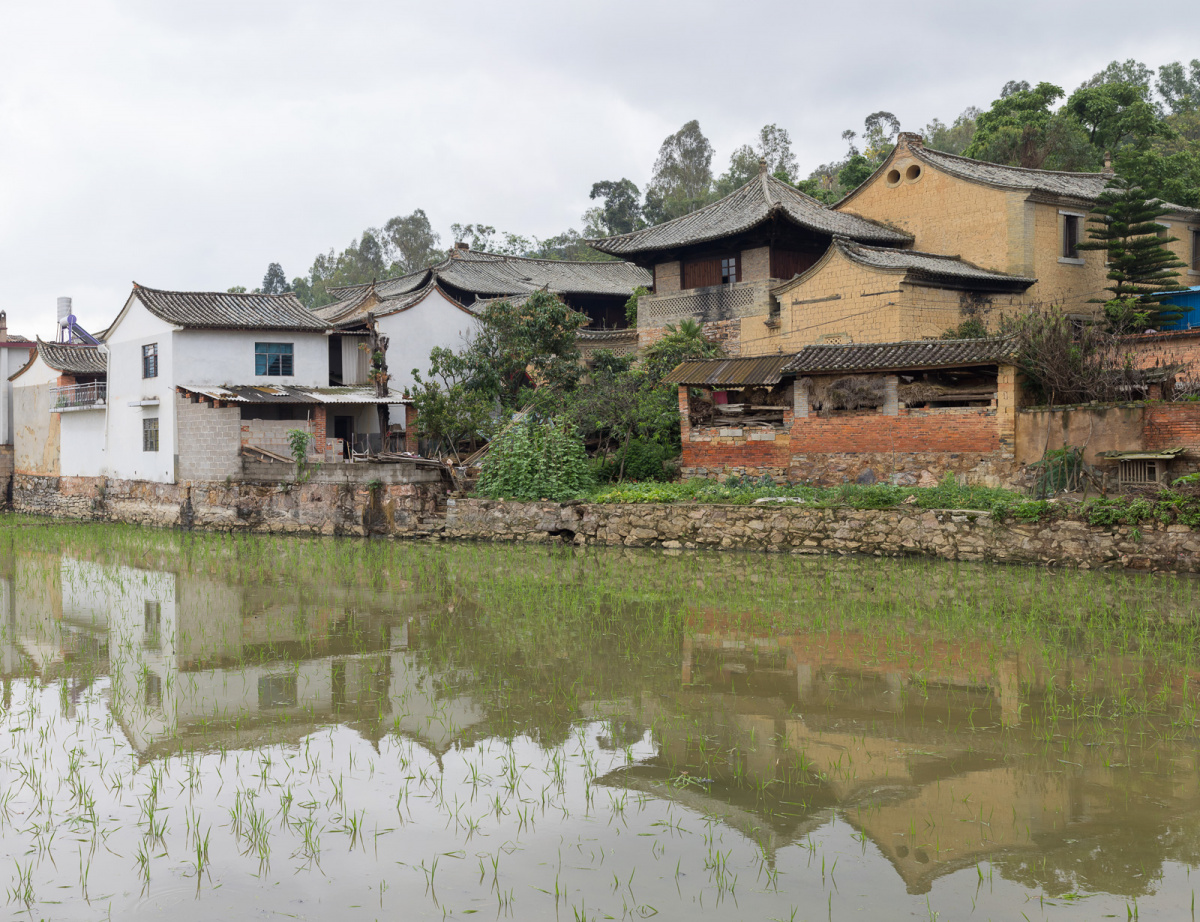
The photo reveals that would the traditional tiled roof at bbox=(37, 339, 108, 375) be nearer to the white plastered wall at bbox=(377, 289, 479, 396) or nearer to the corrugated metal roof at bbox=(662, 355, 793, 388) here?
the white plastered wall at bbox=(377, 289, 479, 396)

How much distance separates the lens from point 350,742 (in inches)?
288

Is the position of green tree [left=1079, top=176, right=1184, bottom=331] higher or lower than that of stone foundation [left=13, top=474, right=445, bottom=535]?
higher

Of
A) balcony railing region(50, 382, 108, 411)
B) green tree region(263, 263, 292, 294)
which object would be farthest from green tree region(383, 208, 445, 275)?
balcony railing region(50, 382, 108, 411)

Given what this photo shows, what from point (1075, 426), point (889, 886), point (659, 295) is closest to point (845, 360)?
point (1075, 426)

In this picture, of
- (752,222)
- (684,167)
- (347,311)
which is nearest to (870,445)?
(752,222)

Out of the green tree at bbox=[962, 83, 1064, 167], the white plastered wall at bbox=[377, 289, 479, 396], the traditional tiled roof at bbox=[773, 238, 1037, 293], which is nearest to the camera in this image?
the traditional tiled roof at bbox=[773, 238, 1037, 293]

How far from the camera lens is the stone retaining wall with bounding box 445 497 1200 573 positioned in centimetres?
1419

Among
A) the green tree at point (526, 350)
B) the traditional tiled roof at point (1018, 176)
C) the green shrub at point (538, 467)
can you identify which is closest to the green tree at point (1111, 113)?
the traditional tiled roof at point (1018, 176)

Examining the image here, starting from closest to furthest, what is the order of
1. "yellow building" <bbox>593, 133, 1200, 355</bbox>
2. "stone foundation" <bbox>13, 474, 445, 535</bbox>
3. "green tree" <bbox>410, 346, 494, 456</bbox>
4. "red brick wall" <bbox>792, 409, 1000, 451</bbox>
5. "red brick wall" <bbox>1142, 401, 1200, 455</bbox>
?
"red brick wall" <bbox>1142, 401, 1200, 455</bbox> < "red brick wall" <bbox>792, 409, 1000, 451</bbox> < "stone foundation" <bbox>13, 474, 445, 535</bbox> < "yellow building" <bbox>593, 133, 1200, 355</bbox> < "green tree" <bbox>410, 346, 494, 456</bbox>

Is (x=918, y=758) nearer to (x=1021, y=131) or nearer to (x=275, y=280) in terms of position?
(x=1021, y=131)

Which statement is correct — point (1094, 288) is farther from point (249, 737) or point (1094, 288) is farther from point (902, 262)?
point (249, 737)

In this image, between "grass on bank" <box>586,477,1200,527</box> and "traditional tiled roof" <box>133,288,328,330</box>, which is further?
"traditional tiled roof" <box>133,288,328,330</box>

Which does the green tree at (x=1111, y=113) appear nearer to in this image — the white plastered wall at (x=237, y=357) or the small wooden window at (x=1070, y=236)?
the small wooden window at (x=1070, y=236)

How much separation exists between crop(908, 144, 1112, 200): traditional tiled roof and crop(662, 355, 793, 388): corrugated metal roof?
922 cm
